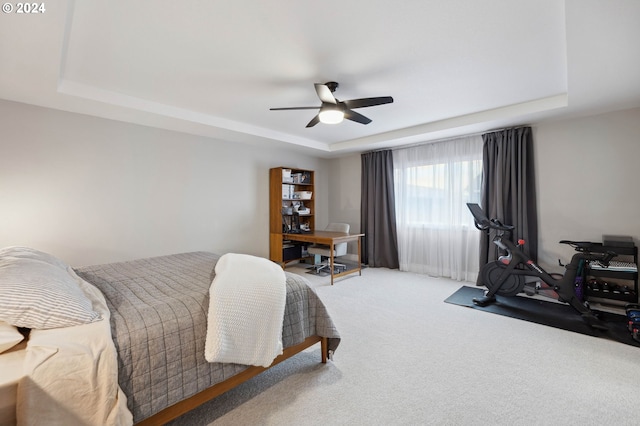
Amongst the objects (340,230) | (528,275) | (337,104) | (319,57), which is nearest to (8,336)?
(319,57)

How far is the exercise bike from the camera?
2887 mm

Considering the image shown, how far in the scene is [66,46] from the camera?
6.72 feet

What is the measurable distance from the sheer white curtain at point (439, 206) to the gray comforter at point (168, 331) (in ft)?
10.5

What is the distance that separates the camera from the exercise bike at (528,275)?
9.47 feet

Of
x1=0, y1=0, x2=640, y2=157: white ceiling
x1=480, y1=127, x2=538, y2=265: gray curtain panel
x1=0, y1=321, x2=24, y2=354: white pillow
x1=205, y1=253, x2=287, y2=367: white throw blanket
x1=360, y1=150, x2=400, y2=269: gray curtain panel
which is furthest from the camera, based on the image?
x1=360, y1=150, x2=400, y2=269: gray curtain panel

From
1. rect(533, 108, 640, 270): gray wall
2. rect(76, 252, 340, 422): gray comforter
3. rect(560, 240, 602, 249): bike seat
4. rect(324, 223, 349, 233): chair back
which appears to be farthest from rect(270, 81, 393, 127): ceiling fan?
rect(560, 240, 602, 249): bike seat

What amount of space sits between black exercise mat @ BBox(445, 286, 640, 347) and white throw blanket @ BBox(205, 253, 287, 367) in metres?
2.57

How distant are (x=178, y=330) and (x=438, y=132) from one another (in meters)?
4.05

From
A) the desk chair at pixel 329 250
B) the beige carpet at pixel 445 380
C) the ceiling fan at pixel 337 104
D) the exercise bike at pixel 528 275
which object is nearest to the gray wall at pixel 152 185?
the exercise bike at pixel 528 275

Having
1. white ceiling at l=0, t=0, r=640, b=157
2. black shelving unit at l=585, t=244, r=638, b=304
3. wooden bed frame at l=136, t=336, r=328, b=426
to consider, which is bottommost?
wooden bed frame at l=136, t=336, r=328, b=426

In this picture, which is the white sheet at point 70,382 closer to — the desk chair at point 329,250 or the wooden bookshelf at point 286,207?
the desk chair at point 329,250

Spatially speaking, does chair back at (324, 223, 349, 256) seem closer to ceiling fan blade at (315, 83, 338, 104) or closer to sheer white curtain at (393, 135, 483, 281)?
sheer white curtain at (393, 135, 483, 281)

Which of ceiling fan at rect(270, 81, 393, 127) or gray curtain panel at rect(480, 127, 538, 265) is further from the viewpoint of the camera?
gray curtain panel at rect(480, 127, 538, 265)

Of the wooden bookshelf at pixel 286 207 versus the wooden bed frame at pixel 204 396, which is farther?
the wooden bookshelf at pixel 286 207
